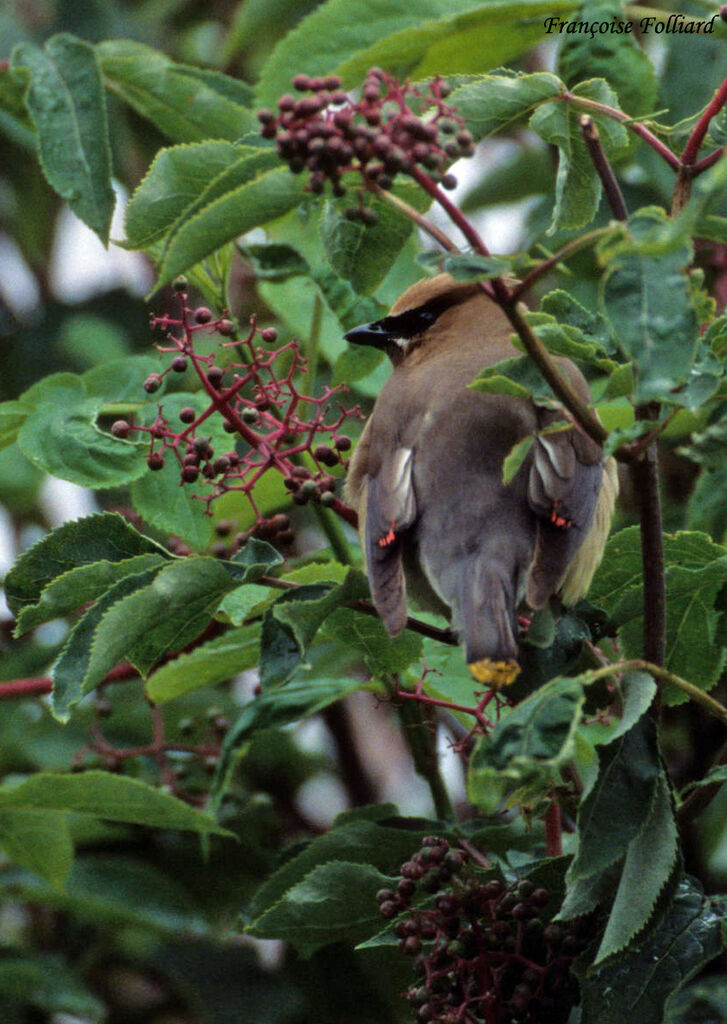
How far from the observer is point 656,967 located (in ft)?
6.98

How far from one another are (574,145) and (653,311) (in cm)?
78

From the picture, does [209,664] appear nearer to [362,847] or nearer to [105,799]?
[105,799]

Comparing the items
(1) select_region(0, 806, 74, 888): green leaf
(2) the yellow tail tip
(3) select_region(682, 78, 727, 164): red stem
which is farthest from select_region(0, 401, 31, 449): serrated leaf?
(3) select_region(682, 78, 727, 164): red stem

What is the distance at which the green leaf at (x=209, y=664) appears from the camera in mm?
2682

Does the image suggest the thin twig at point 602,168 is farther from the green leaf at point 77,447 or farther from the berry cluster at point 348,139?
the green leaf at point 77,447

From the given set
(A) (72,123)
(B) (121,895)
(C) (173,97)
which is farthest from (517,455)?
(B) (121,895)

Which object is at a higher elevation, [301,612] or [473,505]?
[301,612]

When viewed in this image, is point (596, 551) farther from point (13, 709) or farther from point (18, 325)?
point (18, 325)

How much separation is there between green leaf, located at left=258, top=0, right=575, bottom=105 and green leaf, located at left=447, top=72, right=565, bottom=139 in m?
0.51

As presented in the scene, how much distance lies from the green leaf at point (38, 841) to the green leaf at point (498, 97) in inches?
59.6

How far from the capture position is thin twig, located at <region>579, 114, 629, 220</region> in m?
2.10

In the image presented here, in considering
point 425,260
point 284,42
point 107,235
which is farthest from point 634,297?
point 284,42

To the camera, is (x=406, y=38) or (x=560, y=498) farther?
(x=406, y=38)

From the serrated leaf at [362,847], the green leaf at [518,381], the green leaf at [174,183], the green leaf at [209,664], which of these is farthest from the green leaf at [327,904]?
the green leaf at [174,183]
